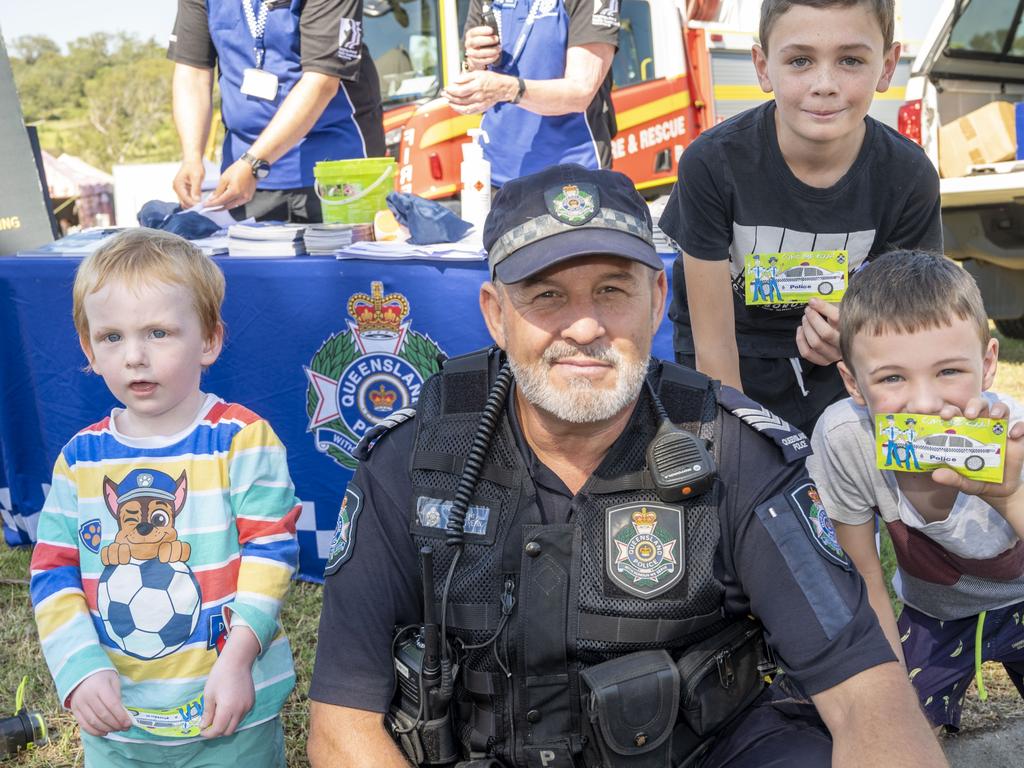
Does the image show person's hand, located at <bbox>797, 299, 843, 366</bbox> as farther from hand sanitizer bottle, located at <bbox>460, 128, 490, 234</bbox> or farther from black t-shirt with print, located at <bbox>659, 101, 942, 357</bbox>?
hand sanitizer bottle, located at <bbox>460, 128, 490, 234</bbox>

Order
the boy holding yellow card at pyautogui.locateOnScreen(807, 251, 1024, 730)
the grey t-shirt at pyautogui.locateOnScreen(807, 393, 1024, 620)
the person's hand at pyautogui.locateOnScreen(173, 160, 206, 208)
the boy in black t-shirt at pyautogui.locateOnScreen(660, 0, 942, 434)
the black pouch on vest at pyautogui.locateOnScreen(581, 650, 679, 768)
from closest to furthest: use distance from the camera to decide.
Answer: the black pouch on vest at pyautogui.locateOnScreen(581, 650, 679, 768) < the boy holding yellow card at pyautogui.locateOnScreen(807, 251, 1024, 730) < the grey t-shirt at pyautogui.locateOnScreen(807, 393, 1024, 620) < the boy in black t-shirt at pyautogui.locateOnScreen(660, 0, 942, 434) < the person's hand at pyautogui.locateOnScreen(173, 160, 206, 208)

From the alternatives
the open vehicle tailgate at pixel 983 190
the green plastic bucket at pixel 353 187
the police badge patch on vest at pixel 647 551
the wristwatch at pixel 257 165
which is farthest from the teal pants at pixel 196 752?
the open vehicle tailgate at pixel 983 190

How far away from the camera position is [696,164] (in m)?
2.55

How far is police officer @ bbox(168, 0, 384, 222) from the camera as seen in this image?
3777mm

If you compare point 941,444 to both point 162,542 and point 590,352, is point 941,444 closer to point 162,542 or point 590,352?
point 590,352

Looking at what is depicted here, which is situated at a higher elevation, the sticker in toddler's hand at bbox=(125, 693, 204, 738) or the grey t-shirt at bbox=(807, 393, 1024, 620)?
the grey t-shirt at bbox=(807, 393, 1024, 620)

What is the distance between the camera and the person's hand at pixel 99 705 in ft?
6.59

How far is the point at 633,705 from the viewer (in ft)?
5.62

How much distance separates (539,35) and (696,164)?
154cm

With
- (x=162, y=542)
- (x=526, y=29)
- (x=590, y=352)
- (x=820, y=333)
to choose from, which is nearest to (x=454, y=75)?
(x=526, y=29)

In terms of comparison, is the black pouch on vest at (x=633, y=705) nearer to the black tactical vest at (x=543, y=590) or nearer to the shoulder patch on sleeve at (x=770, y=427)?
the black tactical vest at (x=543, y=590)

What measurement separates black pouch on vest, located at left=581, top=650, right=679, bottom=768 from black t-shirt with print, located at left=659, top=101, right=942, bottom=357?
45.8 inches

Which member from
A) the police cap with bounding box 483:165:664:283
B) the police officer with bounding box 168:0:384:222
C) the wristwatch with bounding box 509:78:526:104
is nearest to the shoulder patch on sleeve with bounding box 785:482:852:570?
the police cap with bounding box 483:165:664:283

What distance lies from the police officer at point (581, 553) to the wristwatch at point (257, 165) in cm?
217
